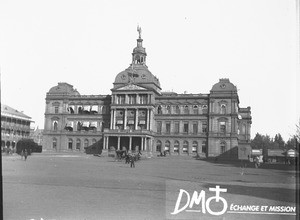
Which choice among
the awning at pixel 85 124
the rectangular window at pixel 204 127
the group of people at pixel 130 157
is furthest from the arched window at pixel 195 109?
the group of people at pixel 130 157

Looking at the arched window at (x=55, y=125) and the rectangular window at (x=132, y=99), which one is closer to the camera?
the rectangular window at (x=132, y=99)

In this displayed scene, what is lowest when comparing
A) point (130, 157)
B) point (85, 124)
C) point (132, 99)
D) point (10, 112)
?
point (130, 157)

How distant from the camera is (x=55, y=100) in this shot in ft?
219

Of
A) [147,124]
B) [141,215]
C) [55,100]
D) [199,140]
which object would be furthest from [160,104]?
[141,215]

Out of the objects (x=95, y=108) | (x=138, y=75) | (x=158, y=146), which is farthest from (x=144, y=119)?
(x=95, y=108)

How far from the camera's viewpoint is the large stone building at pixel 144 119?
61688 millimetres

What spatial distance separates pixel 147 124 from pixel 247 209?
5514 centimetres

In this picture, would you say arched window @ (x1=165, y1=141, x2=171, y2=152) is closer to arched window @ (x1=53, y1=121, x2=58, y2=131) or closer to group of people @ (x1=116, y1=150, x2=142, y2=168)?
arched window @ (x1=53, y1=121, x2=58, y2=131)

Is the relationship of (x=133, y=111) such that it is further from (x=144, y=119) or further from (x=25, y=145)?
(x=25, y=145)

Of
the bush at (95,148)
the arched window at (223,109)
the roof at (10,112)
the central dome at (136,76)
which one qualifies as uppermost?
the central dome at (136,76)

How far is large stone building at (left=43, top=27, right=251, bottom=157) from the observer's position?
61.7 m

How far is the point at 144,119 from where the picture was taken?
6594 cm

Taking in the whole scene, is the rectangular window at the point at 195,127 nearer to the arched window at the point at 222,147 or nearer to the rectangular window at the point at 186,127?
the rectangular window at the point at 186,127

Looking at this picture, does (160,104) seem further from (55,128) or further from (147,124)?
(55,128)
